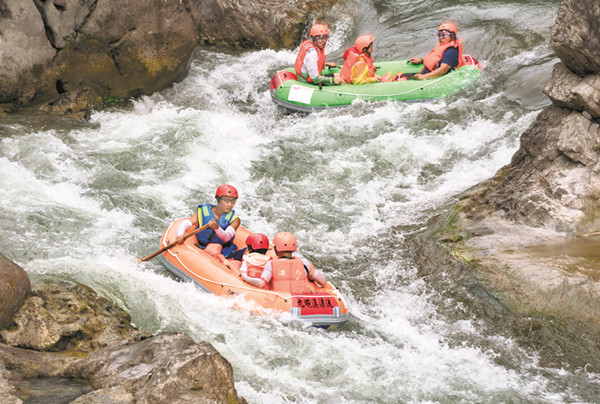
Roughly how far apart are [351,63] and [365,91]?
0.67 m

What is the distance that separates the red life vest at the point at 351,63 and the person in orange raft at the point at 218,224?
533cm

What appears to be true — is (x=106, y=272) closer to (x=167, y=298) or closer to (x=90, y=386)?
(x=167, y=298)

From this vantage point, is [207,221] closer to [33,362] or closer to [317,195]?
[317,195]

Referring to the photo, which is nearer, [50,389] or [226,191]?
[50,389]

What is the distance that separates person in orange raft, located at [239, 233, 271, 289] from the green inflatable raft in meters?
5.02

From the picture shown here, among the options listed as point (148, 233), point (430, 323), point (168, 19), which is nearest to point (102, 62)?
point (168, 19)

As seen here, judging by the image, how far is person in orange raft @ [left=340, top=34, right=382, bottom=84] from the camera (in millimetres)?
12586

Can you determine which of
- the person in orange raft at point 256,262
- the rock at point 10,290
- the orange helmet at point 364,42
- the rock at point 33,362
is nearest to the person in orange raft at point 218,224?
the person in orange raft at point 256,262

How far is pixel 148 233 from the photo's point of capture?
8734 millimetres

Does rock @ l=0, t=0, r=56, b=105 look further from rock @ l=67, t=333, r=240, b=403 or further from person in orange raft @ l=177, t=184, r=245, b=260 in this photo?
rock @ l=67, t=333, r=240, b=403

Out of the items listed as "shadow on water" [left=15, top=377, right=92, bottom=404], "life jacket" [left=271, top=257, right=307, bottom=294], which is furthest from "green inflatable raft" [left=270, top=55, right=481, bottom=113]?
"shadow on water" [left=15, top=377, right=92, bottom=404]

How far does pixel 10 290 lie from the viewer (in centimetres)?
584

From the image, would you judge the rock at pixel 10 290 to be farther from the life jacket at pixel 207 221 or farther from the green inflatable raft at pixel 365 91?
the green inflatable raft at pixel 365 91

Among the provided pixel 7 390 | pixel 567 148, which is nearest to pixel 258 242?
pixel 567 148
